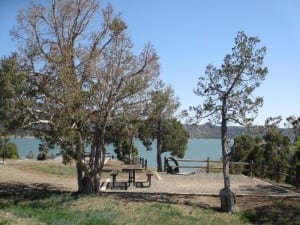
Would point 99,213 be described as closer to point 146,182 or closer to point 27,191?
point 27,191

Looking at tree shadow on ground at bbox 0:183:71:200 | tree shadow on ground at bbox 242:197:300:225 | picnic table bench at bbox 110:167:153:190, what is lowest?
tree shadow on ground at bbox 242:197:300:225

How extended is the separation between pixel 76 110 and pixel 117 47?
360 centimetres

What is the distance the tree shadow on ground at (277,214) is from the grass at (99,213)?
655 mm

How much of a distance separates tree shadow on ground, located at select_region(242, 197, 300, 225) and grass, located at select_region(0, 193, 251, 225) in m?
0.66

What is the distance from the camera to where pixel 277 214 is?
1827cm

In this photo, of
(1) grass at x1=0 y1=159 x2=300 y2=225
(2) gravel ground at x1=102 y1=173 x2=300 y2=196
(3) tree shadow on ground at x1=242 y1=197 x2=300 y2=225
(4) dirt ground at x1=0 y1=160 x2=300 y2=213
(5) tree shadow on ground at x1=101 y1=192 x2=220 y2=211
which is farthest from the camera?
(2) gravel ground at x1=102 y1=173 x2=300 y2=196

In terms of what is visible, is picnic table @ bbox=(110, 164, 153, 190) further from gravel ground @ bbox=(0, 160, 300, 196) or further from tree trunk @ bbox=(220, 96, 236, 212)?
tree trunk @ bbox=(220, 96, 236, 212)

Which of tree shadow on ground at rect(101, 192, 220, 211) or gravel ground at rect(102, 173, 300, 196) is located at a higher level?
gravel ground at rect(102, 173, 300, 196)

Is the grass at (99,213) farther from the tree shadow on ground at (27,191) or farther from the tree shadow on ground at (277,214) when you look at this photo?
the tree shadow on ground at (27,191)

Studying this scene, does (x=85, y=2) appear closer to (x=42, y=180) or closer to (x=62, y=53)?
(x=62, y=53)

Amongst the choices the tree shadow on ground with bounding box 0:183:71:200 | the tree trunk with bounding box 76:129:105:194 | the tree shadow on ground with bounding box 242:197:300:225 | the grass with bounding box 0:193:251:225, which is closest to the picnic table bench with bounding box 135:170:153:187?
the tree trunk with bounding box 76:129:105:194

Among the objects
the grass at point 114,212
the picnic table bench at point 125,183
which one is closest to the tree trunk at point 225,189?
the grass at point 114,212

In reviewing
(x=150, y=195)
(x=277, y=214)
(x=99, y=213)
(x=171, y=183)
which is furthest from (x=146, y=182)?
(x=99, y=213)

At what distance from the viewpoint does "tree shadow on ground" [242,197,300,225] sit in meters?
17.3
